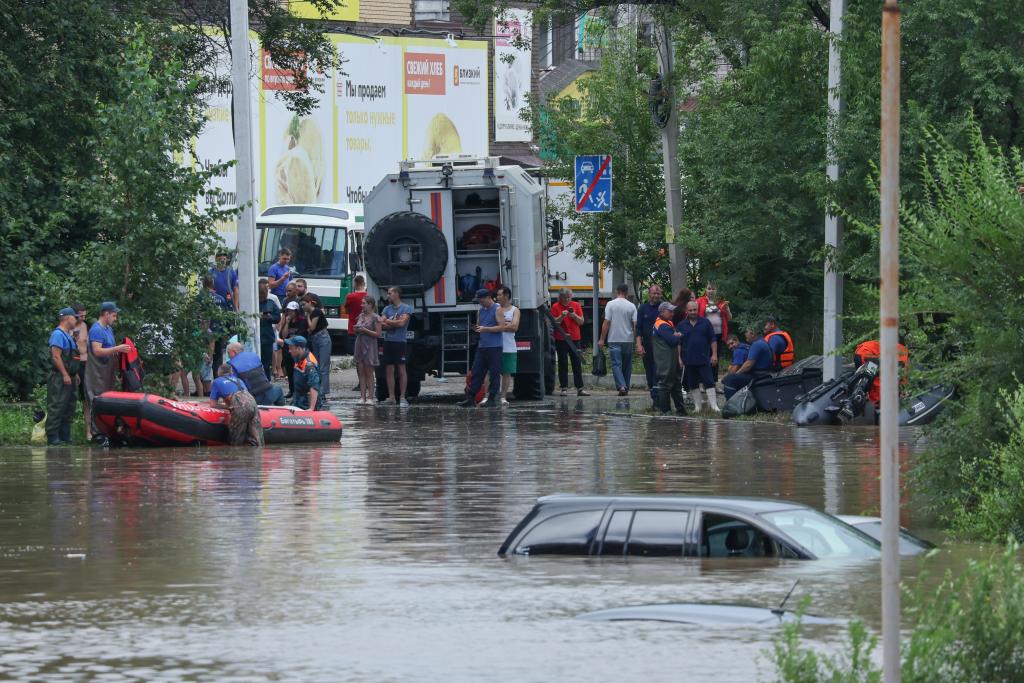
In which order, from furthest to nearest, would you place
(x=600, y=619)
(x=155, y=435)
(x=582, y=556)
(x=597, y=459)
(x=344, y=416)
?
(x=344, y=416) → (x=155, y=435) → (x=597, y=459) → (x=582, y=556) → (x=600, y=619)

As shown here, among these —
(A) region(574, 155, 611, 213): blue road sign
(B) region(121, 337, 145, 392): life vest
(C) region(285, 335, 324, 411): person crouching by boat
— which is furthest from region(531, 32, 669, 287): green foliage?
(B) region(121, 337, 145, 392): life vest

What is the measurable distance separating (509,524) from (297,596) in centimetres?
352

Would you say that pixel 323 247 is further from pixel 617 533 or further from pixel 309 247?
pixel 617 533

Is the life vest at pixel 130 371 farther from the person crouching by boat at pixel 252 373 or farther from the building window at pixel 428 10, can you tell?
the building window at pixel 428 10

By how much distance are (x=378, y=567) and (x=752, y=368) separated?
13.8 metres

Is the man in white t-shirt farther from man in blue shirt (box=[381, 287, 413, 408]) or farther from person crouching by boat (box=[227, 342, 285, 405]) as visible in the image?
person crouching by boat (box=[227, 342, 285, 405])

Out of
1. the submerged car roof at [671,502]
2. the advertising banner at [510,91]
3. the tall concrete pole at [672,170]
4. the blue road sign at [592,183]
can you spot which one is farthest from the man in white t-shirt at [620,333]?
the advertising banner at [510,91]

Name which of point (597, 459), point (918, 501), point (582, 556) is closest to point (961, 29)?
point (597, 459)

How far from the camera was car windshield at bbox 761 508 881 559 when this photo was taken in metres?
10.8

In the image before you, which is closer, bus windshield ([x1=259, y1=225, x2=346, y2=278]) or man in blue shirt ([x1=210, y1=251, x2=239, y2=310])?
man in blue shirt ([x1=210, y1=251, x2=239, y2=310])

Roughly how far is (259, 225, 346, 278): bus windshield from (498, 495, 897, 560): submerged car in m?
26.9

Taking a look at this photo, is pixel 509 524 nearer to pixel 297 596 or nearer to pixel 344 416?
pixel 297 596

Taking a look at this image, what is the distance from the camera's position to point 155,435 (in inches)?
838

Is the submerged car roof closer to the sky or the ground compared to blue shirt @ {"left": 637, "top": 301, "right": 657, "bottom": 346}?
closer to the ground
